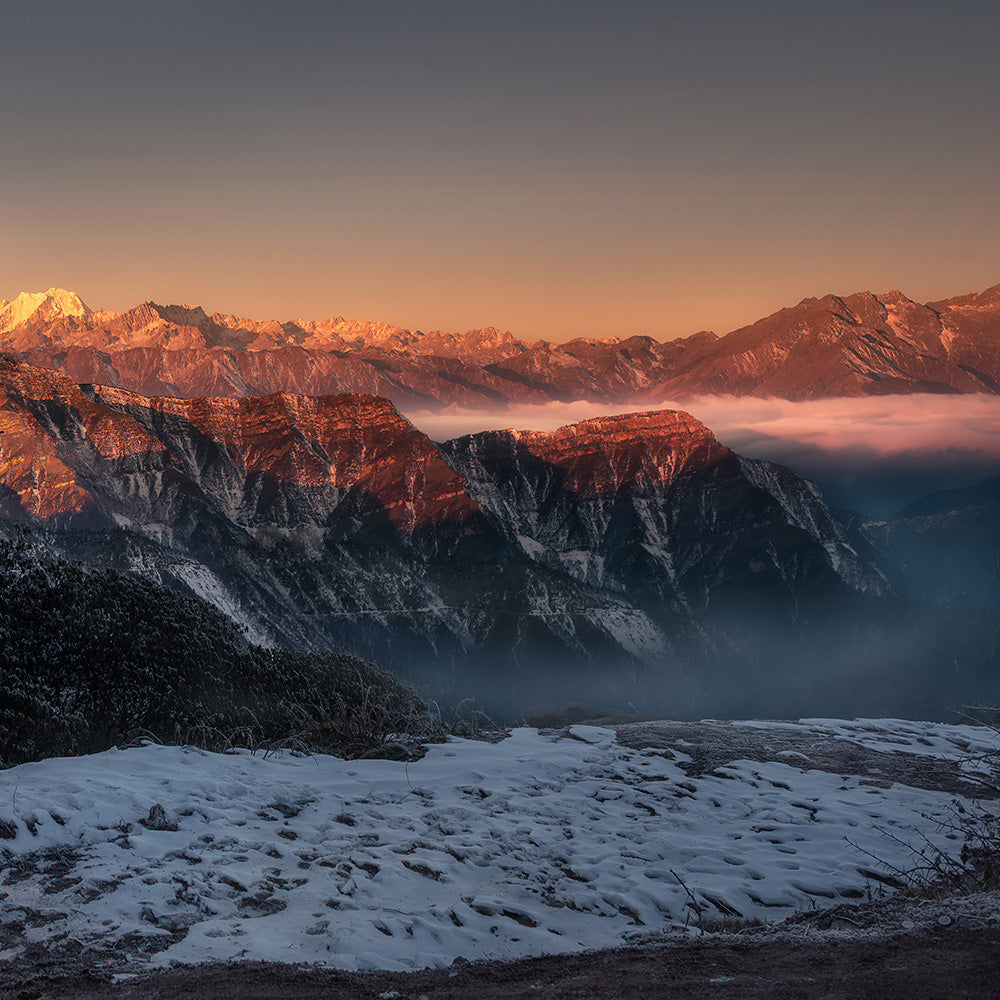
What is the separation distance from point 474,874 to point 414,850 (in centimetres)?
77

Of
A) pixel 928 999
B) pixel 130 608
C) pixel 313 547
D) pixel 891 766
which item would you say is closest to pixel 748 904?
pixel 928 999

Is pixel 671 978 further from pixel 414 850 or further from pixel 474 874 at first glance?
pixel 414 850

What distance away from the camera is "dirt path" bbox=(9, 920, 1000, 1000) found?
17.3 ft

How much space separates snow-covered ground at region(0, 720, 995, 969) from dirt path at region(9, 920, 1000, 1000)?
1.34 ft

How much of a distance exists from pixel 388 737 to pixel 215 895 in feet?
18.4

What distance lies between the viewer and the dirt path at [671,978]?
5.26 metres

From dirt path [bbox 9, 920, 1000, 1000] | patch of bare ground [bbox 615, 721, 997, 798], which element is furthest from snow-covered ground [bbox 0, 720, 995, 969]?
patch of bare ground [bbox 615, 721, 997, 798]

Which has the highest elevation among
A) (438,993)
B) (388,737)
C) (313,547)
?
(438,993)

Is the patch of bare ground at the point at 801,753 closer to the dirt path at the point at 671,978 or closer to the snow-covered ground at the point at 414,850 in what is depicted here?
the snow-covered ground at the point at 414,850

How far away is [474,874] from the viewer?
811cm

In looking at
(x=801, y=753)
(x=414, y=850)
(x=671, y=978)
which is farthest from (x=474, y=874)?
(x=801, y=753)

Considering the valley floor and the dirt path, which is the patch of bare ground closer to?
the valley floor

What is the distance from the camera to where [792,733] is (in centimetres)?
1559

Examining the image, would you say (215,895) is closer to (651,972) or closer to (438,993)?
(438,993)
